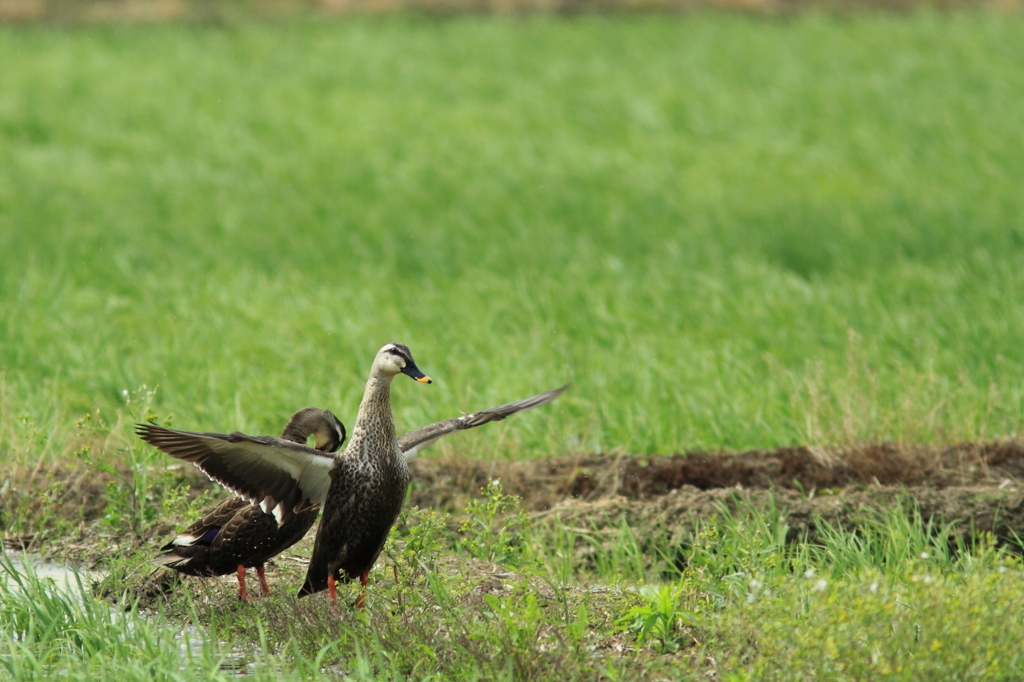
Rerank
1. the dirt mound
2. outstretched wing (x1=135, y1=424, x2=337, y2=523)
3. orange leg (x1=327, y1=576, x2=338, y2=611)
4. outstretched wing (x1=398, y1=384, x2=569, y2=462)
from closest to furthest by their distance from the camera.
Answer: outstretched wing (x1=135, y1=424, x2=337, y2=523)
orange leg (x1=327, y1=576, x2=338, y2=611)
outstretched wing (x1=398, y1=384, x2=569, y2=462)
the dirt mound

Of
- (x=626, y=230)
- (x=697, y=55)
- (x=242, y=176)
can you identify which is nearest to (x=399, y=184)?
(x=242, y=176)

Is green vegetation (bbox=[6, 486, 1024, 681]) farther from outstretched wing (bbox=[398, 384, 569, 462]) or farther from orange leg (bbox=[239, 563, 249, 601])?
outstretched wing (bbox=[398, 384, 569, 462])

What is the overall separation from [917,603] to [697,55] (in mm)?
16730

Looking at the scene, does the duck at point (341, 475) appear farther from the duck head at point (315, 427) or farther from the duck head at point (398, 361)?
the duck head at point (315, 427)

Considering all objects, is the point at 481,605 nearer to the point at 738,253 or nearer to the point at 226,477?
the point at 226,477

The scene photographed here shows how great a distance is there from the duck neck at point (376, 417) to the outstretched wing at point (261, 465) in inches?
6.5

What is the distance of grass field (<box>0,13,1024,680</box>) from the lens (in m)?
4.66

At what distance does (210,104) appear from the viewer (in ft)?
54.8

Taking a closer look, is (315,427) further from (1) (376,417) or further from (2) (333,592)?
(2) (333,592)

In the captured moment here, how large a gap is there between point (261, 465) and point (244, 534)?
50 cm

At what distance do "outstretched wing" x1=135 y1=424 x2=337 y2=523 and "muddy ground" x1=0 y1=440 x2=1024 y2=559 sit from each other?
1.38 meters

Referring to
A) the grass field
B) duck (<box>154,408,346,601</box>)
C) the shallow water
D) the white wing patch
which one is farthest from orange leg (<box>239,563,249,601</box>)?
the shallow water

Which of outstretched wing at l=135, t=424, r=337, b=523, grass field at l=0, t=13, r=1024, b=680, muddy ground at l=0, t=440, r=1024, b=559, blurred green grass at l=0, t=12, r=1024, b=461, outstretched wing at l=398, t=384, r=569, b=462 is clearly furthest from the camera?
blurred green grass at l=0, t=12, r=1024, b=461


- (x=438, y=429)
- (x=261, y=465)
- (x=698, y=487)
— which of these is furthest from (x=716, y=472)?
(x=261, y=465)
